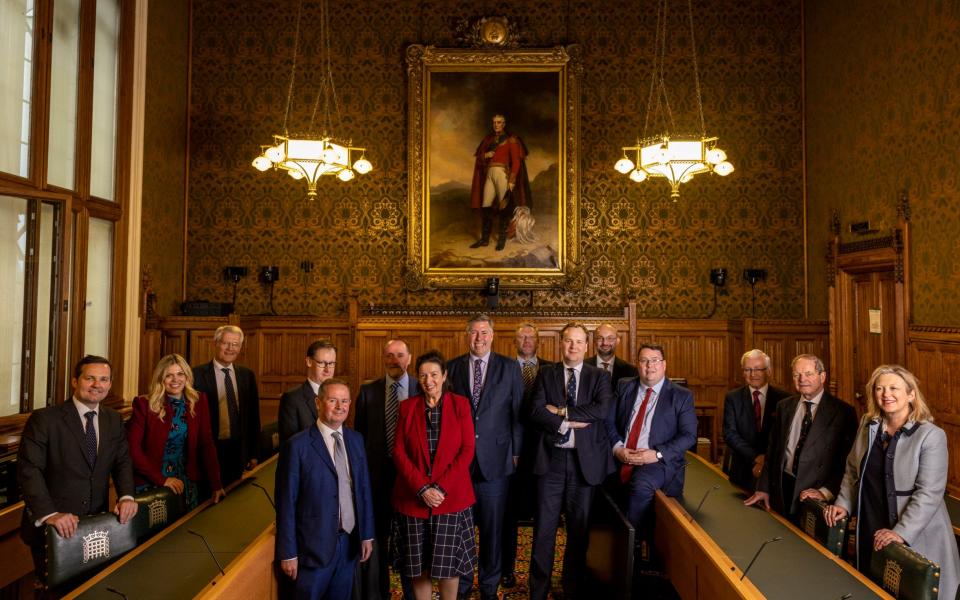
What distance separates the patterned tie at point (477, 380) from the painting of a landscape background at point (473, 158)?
517 cm

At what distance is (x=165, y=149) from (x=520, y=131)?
15.8 ft

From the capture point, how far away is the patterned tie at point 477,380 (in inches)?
169

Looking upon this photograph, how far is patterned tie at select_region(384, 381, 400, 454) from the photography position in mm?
4145

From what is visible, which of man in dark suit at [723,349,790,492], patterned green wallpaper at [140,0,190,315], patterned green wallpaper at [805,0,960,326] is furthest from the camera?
patterned green wallpaper at [140,0,190,315]

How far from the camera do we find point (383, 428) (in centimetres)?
416

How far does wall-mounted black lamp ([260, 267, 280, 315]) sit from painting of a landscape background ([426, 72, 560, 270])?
219cm

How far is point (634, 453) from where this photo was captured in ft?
13.6

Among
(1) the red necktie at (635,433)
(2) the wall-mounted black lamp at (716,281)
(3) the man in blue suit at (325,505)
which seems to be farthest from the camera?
(2) the wall-mounted black lamp at (716,281)

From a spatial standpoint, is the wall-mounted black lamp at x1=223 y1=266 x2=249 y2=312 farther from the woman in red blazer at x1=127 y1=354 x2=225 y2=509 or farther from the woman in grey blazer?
the woman in grey blazer

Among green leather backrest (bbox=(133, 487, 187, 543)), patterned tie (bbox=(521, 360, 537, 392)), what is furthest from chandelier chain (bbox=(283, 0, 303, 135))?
green leather backrest (bbox=(133, 487, 187, 543))

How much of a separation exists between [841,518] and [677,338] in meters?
5.84

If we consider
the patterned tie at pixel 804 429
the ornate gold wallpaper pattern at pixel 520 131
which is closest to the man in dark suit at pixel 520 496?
the patterned tie at pixel 804 429

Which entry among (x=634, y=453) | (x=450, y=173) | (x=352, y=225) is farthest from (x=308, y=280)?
(x=634, y=453)

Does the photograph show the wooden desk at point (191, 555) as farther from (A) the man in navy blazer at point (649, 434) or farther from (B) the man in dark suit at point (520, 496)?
(A) the man in navy blazer at point (649, 434)
